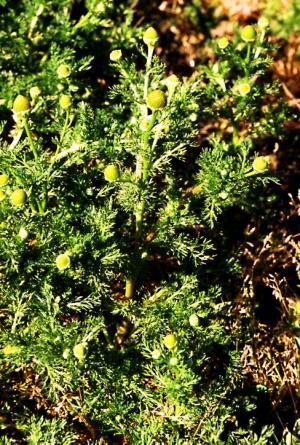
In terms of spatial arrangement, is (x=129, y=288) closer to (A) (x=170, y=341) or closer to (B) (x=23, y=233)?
(A) (x=170, y=341)

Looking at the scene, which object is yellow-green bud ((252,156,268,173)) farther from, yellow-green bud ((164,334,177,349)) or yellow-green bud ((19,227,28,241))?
yellow-green bud ((19,227,28,241))

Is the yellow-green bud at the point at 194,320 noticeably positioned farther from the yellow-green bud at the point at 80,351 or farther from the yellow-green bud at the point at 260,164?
the yellow-green bud at the point at 260,164

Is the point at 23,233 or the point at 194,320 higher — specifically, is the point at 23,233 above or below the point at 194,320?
above

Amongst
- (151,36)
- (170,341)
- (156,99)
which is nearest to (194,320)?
(170,341)

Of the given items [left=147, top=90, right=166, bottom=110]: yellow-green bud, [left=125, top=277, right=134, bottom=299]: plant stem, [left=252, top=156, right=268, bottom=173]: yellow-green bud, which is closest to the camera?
[left=147, top=90, right=166, bottom=110]: yellow-green bud

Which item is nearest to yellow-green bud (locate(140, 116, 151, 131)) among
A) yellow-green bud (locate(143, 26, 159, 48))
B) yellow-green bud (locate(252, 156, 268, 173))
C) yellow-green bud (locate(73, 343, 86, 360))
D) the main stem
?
the main stem

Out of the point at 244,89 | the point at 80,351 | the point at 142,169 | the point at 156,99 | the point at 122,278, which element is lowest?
the point at 122,278

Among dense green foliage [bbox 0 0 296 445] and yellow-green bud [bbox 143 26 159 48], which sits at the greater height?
yellow-green bud [bbox 143 26 159 48]

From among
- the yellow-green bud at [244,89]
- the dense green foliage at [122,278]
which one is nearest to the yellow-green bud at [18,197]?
the dense green foliage at [122,278]
